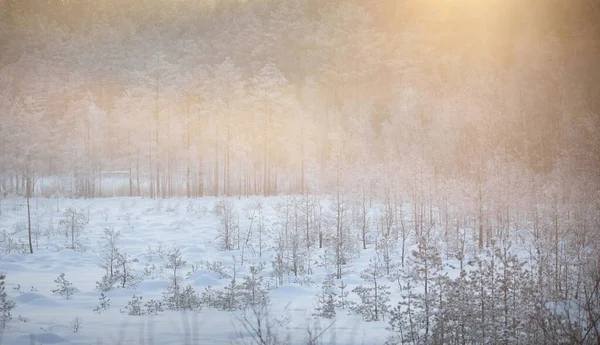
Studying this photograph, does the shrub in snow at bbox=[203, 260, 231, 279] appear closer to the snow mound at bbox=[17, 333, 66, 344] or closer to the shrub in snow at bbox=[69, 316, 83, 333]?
the shrub in snow at bbox=[69, 316, 83, 333]

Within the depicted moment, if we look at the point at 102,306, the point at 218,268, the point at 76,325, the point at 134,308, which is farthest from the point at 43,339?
the point at 218,268

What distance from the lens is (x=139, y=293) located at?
14.0 m

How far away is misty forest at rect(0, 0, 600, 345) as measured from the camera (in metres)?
10.5

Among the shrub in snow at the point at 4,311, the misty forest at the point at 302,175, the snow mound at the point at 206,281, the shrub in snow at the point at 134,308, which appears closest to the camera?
the shrub in snow at the point at 4,311

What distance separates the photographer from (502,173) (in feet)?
91.4

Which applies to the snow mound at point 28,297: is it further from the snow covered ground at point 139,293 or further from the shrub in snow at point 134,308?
the shrub in snow at point 134,308

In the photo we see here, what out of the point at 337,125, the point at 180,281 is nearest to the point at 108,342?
the point at 180,281

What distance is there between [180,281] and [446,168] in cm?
3697

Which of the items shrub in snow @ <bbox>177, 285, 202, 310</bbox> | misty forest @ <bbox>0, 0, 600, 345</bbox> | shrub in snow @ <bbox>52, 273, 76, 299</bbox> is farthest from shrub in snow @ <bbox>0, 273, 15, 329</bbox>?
shrub in snow @ <bbox>177, 285, 202, 310</bbox>

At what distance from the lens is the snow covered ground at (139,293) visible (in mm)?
9391

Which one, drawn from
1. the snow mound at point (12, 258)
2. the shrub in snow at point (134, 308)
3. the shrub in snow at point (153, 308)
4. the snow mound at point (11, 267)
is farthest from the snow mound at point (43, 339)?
the snow mound at point (12, 258)

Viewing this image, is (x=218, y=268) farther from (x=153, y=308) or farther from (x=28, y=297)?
(x=28, y=297)

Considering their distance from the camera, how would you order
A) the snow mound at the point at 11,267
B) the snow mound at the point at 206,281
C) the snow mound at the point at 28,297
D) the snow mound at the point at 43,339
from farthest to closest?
the snow mound at the point at 11,267 → the snow mound at the point at 206,281 → the snow mound at the point at 28,297 → the snow mound at the point at 43,339

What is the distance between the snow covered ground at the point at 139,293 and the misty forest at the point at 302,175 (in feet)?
0.39
